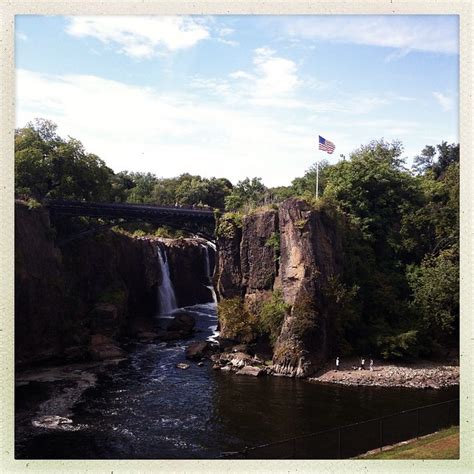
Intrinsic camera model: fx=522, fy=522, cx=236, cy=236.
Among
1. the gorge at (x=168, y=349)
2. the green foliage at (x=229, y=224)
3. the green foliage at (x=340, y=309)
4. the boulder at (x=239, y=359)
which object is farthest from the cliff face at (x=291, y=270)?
the boulder at (x=239, y=359)

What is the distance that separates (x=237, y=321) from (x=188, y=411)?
15.1 m

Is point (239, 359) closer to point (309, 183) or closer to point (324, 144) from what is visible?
point (324, 144)

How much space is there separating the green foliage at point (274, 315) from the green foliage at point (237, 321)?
1.24 m

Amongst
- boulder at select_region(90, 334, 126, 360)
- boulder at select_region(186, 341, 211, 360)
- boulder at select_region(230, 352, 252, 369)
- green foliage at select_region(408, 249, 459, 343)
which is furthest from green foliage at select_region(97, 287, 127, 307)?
green foliage at select_region(408, 249, 459, 343)

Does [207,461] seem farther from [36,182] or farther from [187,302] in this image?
[187,302]

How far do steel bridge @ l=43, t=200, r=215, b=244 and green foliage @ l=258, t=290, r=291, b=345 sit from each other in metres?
17.2

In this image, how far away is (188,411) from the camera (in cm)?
3431

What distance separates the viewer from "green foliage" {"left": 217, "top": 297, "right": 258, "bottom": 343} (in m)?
47.9

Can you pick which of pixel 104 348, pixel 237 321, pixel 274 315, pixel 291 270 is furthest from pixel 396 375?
pixel 104 348

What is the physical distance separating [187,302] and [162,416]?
4084 cm

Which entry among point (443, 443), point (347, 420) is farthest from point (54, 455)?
point (443, 443)

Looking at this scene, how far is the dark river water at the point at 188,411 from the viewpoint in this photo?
28942mm

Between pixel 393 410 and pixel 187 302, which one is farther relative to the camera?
pixel 187 302

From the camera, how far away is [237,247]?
2093 inches
